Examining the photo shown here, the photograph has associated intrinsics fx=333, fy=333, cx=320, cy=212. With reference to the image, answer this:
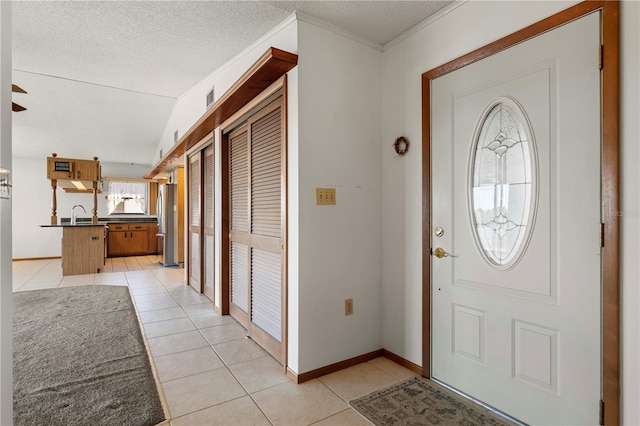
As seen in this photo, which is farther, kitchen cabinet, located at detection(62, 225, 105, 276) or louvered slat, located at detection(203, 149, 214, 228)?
kitchen cabinet, located at detection(62, 225, 105, 276)

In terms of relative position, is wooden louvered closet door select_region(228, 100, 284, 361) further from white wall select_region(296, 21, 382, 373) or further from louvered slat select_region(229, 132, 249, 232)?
white wall select_region(296, 21, 382, 373)

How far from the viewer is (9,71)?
1017 millimetres

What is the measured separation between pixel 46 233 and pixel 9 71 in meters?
9.65

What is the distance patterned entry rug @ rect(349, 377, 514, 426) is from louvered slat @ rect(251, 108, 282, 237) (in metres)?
1.35

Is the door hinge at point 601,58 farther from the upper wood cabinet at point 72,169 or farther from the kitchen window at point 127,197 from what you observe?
the kitchen window at point 127,197

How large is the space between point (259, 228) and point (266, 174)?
493mm

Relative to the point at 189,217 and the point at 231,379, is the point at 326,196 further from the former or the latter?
the point at 189,217

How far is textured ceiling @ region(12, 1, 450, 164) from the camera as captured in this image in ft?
7.70

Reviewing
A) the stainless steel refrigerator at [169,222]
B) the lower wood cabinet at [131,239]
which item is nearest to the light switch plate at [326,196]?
the stainless steel refrigerator at [169,222]

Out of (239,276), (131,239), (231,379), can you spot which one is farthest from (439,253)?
(131,239)

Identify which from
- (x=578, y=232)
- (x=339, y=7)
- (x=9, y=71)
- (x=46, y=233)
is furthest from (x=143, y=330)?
(x=46, y=233)

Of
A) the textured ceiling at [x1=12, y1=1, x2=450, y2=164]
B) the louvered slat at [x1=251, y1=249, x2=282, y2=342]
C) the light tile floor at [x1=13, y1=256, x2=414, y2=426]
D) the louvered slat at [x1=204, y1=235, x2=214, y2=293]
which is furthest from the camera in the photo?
the louvered slat at [x1=204, y1=235, x2=214, y2=293]

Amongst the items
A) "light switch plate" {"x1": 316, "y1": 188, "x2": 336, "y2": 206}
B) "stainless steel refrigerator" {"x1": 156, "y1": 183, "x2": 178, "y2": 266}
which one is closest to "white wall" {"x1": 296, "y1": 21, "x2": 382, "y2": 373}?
"light switch plate" {"x1": 316, "y1": 188, "x2": 336, "y2": 206}

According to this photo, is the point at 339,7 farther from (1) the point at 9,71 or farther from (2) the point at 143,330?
(2) the point at 143,330
